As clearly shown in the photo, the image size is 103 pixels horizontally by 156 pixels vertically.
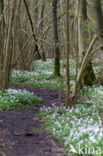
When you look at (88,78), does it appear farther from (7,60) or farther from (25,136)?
(25,136)

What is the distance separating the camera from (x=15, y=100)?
44.2 ft

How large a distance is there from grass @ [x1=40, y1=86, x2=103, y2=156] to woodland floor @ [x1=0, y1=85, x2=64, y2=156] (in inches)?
9.2

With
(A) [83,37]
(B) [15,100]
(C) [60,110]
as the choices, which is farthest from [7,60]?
(C) [60,110]

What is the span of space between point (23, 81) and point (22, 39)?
483cm

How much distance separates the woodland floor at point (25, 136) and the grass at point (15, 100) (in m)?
0.50

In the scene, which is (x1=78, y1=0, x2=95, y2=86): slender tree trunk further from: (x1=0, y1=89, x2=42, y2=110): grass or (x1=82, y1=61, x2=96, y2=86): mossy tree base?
(x1=0, y1=89, x2=42, y2=110): grass

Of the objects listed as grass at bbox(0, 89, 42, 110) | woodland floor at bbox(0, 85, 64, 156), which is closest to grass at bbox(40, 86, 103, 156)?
woodland floor at bbox(0, 85, 64, 156)

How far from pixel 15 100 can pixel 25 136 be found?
447cm

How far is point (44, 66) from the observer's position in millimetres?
28781

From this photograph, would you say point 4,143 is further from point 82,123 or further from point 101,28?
point 101,28

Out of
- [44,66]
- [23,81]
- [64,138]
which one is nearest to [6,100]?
[64,138]

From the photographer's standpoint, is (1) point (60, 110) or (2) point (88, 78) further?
(2) point (88, 78)

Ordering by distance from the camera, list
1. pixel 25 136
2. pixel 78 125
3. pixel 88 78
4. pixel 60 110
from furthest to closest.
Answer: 1. pixel 88 78
2. pixel 60 110
3. pixel 25 136
4. pixel 78 125

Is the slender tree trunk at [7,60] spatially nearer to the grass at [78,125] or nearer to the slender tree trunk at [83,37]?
the slender tree trunk at [83,37]
